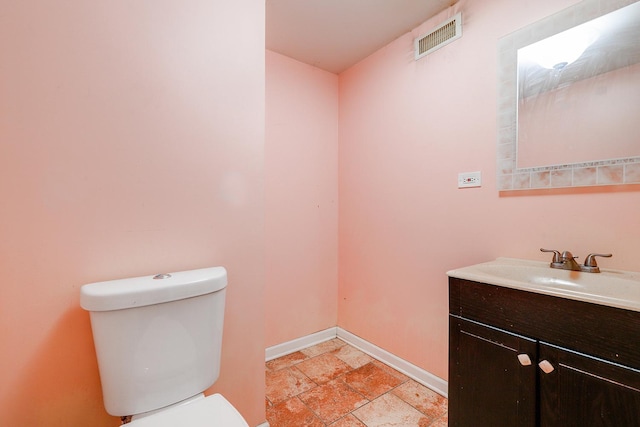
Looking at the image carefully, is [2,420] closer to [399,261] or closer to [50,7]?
[50,7]

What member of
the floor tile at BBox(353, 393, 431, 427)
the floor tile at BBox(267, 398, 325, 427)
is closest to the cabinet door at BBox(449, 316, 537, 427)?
the floor tile at BBox(353, 393, 431, 427)

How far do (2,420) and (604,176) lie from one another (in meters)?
2.32

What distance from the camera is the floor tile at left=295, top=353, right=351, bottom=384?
6.31ft

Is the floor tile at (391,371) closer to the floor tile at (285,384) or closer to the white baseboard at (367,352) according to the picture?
the white baseboard at (367,352)

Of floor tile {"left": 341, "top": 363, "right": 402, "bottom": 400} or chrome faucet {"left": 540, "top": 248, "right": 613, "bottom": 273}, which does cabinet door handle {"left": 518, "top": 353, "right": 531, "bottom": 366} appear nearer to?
chrome faucet {"left": 540, "top": 248, "right": 613, "bottom": 273}

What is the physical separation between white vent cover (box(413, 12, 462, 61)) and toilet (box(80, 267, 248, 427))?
71.1 inches

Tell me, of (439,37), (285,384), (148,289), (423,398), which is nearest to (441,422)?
(423,398)

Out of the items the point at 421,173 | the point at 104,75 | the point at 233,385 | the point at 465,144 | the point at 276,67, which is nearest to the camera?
the point at 104,75

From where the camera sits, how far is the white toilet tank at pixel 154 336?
0.92 meters

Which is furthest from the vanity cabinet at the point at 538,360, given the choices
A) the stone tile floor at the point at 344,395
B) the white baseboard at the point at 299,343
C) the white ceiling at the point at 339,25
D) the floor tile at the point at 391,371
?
the white ceiling at the point at 339,25

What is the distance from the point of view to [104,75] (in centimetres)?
105

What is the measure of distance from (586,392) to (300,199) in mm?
1846

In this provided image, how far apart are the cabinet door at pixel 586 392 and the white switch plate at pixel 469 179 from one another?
0.87 meters

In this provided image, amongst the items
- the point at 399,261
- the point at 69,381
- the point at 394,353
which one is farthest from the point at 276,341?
the point at 69,381
